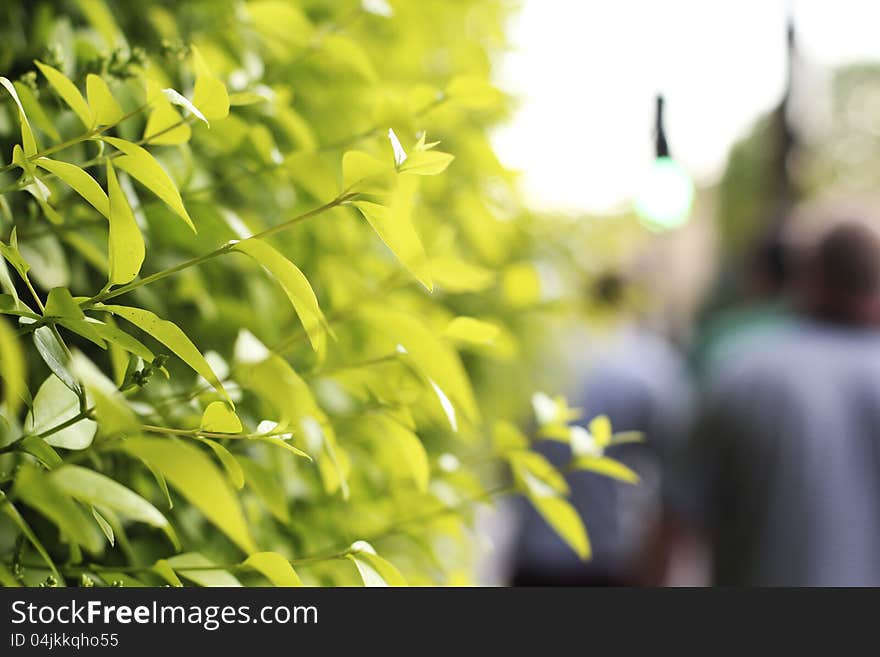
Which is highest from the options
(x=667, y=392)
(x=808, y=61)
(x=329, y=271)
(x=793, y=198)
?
(x=808, y=61)

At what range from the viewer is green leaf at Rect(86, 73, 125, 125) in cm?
41

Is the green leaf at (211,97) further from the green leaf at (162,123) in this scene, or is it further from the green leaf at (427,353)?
the green leaf at (427,353)

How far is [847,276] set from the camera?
2051mm

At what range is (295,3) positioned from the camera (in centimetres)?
90

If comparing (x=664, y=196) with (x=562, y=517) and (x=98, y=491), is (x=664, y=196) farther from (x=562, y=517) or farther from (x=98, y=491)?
(x=98, y=491)

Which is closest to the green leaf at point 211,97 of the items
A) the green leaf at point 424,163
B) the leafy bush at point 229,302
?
the leafy bush at point 229,302

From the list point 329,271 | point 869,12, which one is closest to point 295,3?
point 329,271

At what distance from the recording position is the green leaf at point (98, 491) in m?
0.32

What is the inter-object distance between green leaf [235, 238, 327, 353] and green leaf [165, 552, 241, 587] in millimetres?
168

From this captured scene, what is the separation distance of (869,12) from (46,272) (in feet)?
10.4

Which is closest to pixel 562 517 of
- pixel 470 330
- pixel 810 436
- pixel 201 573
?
pixel 470 330

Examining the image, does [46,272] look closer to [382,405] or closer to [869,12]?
[382,405]

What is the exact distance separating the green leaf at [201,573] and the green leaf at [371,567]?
8 centimetres

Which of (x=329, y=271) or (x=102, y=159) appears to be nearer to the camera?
(x=102, y=159)
